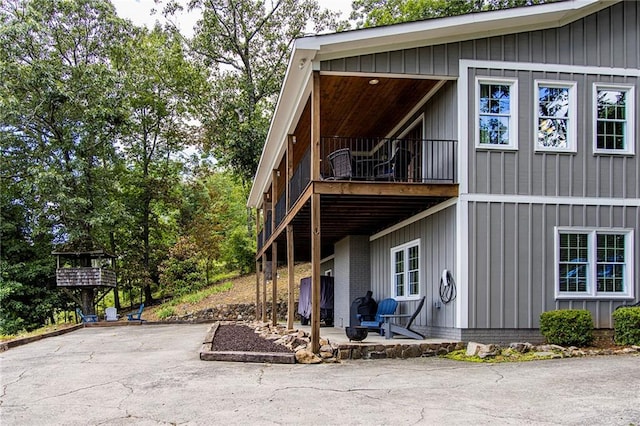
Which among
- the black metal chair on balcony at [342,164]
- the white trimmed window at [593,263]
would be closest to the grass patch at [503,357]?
the white trimmed window at [593,263]

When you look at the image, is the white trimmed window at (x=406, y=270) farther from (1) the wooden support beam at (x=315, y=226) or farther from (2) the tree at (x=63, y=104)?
(2) the tree at (x=63, y=104)

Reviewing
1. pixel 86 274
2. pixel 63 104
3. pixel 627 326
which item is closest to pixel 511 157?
pixel 627 326

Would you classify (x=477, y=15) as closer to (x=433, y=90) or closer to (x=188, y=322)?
(x=433, y=90)

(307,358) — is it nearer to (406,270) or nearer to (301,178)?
(301,178)

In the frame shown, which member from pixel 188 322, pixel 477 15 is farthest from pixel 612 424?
pixel 188 322

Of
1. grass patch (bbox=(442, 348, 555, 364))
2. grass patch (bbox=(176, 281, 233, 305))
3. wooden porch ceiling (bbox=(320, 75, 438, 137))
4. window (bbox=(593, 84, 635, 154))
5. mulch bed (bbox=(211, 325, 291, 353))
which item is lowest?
grass patch (bbox=(176, 281, 233, 305))

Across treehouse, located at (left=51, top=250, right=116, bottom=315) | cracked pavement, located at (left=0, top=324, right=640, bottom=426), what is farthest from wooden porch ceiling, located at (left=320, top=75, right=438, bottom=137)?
treehouse, located at (left=51, top=250, right=116, bottom=315)

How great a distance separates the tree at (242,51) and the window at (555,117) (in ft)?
64.7

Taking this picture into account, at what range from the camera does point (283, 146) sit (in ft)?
52.4

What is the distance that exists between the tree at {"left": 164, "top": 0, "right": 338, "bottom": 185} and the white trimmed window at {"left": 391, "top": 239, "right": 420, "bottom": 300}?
16.3m

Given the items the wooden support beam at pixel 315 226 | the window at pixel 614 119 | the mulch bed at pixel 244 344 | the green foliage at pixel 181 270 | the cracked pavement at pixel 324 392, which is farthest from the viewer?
the green foliage at pixel 181 270

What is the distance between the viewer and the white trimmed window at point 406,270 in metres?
13.3

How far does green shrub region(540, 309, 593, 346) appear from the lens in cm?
1055

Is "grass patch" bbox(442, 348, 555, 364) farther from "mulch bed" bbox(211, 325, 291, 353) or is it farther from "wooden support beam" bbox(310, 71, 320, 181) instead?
"wooden support beam" bbox(310, 71, 320, 181)
